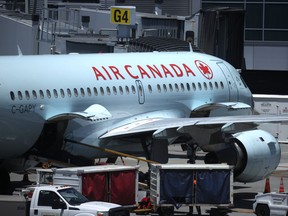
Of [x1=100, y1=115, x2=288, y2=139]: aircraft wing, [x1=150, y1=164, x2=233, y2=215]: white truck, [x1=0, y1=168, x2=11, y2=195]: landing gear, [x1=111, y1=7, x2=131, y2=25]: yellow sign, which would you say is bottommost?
[x1=0, y1=168, x2=11, y2=195]: landing gear

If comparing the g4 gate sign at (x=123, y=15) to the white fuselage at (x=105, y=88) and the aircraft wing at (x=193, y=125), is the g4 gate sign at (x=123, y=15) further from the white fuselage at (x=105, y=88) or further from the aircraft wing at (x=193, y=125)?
the aircraft wing at (x=193, y=125)

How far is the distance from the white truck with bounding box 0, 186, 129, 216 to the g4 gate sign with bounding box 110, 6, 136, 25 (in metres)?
31.8

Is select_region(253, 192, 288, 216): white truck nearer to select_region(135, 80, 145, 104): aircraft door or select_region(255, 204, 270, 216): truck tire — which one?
select_region(255, 204, 270, 216): truck tire

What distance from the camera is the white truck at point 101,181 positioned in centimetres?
3225

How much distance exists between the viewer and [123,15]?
6194cm

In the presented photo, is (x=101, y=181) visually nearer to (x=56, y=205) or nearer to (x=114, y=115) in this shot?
(x=56, y=205)

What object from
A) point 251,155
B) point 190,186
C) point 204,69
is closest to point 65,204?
point 190,186

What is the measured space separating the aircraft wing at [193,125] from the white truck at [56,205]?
789 centimetres

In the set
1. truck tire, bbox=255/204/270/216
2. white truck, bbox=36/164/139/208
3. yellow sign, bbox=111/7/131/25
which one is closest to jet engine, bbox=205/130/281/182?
truck tire, bbox=255/204/270/216

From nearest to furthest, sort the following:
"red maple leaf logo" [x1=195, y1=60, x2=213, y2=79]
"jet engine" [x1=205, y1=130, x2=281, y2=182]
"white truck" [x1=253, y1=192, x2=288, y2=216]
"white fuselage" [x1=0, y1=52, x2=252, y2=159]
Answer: "white truck" [x1=253, y1=192, x2=288, y2=216]
"white fuselage" [x1=0, y1=52, x2=252, y2=159]
"jet engine" [x1=205, y1=130, x2=281, y2=182]
"red maple leaf logo" [x1=195, y1=60, x2=213, y2=79]

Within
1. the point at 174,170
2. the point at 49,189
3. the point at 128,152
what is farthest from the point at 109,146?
the point at 49,189

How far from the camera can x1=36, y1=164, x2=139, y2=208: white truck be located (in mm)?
32250

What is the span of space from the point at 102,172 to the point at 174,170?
218 cm

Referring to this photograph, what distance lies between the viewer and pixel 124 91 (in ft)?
130
